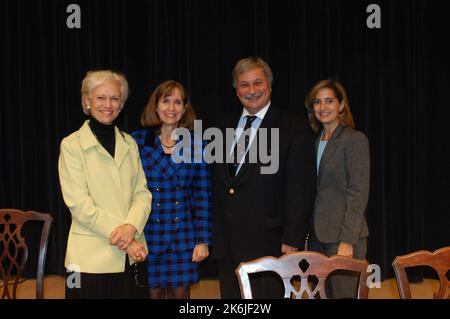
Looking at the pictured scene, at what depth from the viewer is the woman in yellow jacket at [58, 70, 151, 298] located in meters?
2.07

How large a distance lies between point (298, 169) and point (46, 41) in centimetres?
309

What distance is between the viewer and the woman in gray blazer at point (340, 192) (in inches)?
96.7

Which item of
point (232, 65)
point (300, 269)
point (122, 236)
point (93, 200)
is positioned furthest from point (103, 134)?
point (232, 65)

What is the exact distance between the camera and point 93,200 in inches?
83.8

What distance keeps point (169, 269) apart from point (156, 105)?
0.87m

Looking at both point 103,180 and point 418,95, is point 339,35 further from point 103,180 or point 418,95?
point 103,180

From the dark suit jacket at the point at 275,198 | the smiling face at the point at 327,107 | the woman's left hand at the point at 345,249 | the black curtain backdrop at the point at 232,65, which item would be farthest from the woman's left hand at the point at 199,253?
the black curtain backdrop at the point at 232,65

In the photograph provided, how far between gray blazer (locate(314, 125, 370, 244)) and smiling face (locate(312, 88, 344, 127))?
10cm

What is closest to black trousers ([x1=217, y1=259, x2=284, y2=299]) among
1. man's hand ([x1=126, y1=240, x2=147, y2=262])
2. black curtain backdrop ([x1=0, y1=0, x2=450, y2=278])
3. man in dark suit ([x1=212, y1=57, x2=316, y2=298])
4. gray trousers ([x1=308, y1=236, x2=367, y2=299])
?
man in dark suit ([x1=212, y1=57, x2=316, y2=298])

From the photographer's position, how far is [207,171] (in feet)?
8.33

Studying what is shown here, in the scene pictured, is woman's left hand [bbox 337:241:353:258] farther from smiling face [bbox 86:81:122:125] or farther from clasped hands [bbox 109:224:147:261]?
smiling face [bbox 86:81:122:125]

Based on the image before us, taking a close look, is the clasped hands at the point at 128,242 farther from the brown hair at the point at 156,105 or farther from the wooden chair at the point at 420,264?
the wooden chair at the point at 420,264

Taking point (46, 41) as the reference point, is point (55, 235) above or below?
below
